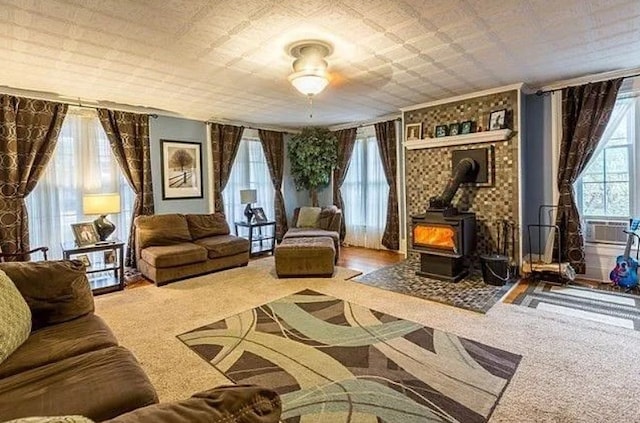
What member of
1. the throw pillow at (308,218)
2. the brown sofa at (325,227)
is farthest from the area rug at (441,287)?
the throw pillow at (308,218)

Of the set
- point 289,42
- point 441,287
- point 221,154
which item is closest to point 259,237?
point 221,154

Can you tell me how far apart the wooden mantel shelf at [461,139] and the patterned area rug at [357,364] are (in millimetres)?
2680

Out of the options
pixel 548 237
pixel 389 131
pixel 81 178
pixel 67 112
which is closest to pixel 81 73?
pixel 67 112

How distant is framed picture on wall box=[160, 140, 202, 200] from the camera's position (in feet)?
17.6

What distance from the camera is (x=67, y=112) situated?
14.4 feet

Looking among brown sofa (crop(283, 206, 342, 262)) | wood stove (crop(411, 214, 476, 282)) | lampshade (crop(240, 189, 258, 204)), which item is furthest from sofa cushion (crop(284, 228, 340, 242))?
wood stove (crop(411, 214, 476, 282))

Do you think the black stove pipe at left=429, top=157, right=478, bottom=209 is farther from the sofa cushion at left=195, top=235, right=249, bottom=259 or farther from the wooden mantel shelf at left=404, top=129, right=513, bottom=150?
the sofa cushion at left=195, top=235, right=249, bottom=259

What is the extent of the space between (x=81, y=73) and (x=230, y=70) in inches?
59.2

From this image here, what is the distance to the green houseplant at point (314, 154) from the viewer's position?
21.7 ft

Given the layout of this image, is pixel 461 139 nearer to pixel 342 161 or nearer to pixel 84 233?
pixel 342 161

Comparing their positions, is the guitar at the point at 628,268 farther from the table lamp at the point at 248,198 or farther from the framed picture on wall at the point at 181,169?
the framed picture on wall at the point at 181,169

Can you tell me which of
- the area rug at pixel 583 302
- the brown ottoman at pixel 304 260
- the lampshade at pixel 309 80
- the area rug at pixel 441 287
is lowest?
the area rug at pixel 583 302

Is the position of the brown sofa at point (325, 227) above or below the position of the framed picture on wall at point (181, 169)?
below

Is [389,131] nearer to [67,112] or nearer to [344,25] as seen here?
[344,25]
